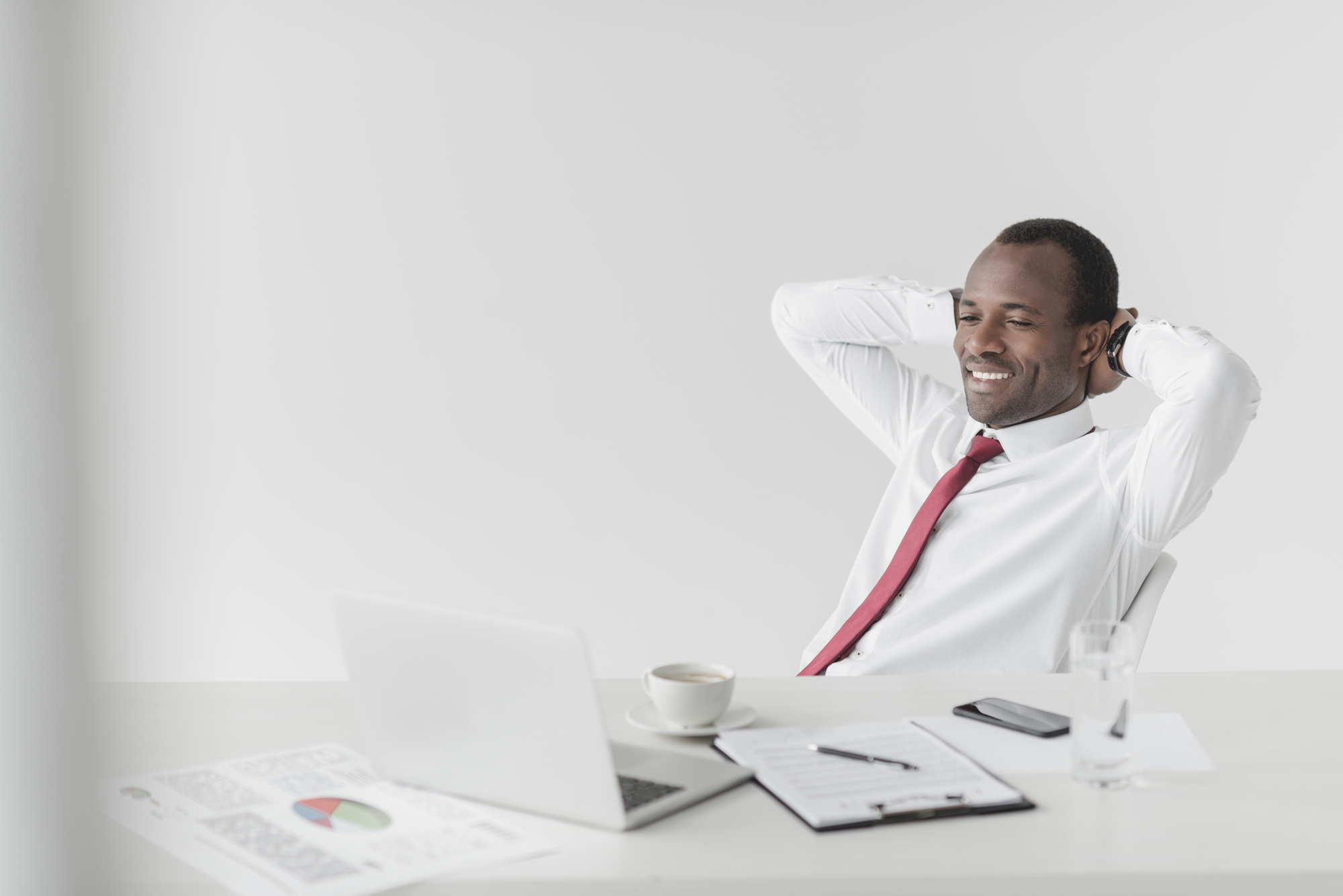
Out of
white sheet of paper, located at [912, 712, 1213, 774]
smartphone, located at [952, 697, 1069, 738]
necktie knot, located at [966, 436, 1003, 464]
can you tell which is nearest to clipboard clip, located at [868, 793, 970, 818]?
white sheet of paper, located at [912, 712, 1213, 774]

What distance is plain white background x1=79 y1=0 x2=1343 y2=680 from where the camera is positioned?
2945 mm

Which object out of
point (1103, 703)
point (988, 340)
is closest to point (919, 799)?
point (1103, 703)

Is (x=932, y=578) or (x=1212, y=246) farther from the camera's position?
(x=1212, y=246)

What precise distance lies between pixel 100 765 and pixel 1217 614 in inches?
126

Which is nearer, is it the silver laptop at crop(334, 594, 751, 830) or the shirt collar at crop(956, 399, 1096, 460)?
the silver laptop at crop(334, 594, 751, 830)

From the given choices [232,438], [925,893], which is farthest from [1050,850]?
[232,438]

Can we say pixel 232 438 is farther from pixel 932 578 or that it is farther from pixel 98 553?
pixel 98 553

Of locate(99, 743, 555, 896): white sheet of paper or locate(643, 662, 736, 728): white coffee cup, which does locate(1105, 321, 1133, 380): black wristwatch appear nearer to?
locate(643, 662, 736, 728): white coffee cup

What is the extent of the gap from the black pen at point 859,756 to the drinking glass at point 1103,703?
154 millimetres

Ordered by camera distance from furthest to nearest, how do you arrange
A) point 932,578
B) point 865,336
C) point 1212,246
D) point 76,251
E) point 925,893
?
point 1212,246
point 865,336
point 932,578
point 925,893
point 76,251

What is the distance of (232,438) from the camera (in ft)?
10.3

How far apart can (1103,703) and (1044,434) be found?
918 millimetres

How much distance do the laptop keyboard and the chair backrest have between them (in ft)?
2.93

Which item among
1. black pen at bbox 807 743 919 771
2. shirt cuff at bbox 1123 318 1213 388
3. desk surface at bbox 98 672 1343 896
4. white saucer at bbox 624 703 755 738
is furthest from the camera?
shirt cuff at bbox 1123 318 1213 388
